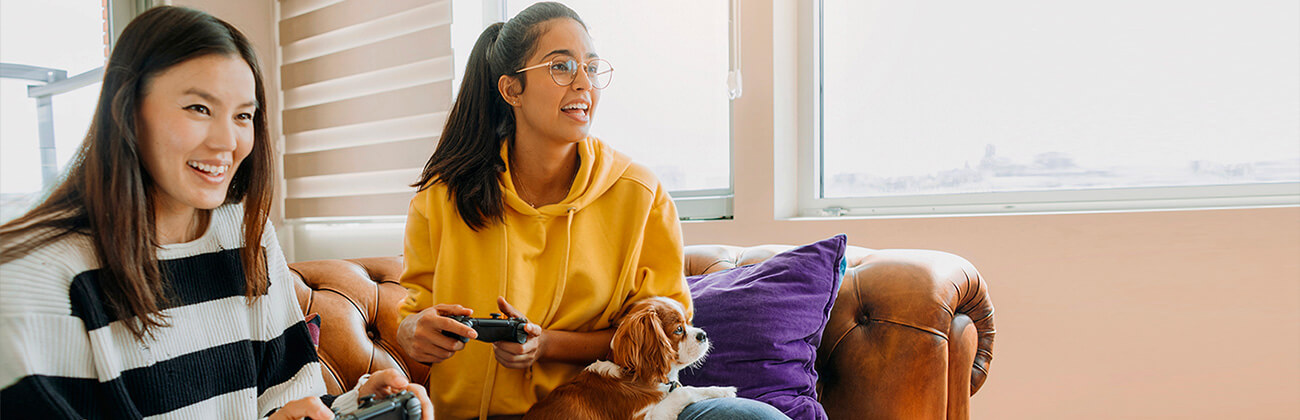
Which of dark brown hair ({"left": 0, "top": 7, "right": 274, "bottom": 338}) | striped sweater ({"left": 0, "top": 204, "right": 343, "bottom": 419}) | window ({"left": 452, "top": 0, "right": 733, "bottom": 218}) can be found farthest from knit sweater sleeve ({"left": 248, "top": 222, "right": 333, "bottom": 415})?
window ({"left": 452, "top": 0, "right": 733, "bottom": 218})

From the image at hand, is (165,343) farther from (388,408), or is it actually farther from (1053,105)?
(1053,105)

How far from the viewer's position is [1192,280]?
175 cm

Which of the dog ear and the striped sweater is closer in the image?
the striped sweater

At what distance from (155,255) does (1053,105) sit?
212cm

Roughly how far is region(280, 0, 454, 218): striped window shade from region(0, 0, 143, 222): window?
2.80ft

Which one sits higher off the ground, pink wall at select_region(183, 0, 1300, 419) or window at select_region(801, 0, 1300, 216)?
window at select_region(801, 0, 1300, 216)

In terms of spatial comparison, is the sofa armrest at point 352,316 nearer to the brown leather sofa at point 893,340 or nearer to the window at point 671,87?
the brown leather sofa at point 893,340

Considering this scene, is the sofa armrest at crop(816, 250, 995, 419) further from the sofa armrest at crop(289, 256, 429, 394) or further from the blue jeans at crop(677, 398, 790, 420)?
the sofa armrest at crop(289, 256, 429, 394)

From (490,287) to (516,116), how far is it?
1.19 feet

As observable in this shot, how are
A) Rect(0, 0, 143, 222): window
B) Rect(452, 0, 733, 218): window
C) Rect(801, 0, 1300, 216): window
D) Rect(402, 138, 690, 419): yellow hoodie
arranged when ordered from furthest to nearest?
Rect(452, 0, 733, 218): window, Rect(801, 0, 1300, 216): window, Rect(0, 0, 143, 222): window, Rect(402, 138, 690, 419): yellow hoodie

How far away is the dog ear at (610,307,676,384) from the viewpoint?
4.28 feet

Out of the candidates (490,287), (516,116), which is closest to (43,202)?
(490,287)

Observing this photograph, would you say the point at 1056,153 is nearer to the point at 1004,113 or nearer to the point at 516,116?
the point at 1004,113

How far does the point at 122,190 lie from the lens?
0.88m
